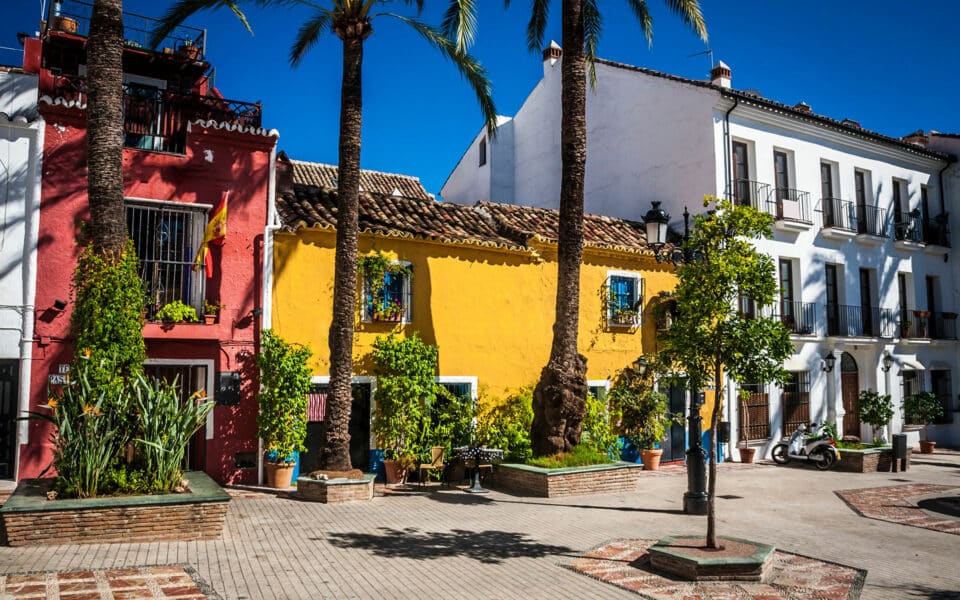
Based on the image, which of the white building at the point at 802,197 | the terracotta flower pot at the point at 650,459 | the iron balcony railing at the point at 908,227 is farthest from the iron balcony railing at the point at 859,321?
the terracotta flower pot at the point at 650,459

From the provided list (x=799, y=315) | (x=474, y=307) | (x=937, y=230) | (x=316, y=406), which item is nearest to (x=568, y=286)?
(x=474, y=307)

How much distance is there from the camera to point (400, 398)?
15.1 metres

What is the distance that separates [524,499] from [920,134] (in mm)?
24229

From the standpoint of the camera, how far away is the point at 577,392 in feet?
47.4

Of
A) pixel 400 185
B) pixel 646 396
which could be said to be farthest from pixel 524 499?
pixel 400 185

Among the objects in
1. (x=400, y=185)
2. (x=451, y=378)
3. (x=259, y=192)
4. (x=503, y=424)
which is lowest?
(x=503, y=424)

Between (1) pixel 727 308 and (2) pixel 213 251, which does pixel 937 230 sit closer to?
(1) pixel 727 308

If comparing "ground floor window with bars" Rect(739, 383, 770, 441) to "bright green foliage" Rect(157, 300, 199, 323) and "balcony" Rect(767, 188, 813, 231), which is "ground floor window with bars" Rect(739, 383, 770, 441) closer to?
"balcony" Rect(767, 188, 813, 231)

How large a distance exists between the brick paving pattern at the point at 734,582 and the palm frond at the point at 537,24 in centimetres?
1211

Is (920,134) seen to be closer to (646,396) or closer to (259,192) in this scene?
(646,396)

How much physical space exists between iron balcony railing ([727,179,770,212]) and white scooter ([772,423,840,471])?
641cm

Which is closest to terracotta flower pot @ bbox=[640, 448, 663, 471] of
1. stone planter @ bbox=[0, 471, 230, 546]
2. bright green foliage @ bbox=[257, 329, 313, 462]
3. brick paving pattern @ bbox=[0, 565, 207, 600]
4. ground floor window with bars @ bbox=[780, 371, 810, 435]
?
ground floor window with bars @ bbox=[780, 371, 810, 435]

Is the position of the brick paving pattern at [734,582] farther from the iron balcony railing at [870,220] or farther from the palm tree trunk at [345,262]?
the iron balcony railing at [870,220]

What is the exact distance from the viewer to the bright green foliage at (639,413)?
18.3 meters
